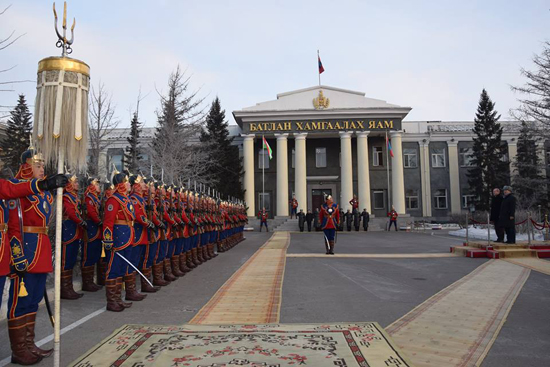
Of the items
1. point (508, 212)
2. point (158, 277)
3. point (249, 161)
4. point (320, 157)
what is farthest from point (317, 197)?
point (158, 277)

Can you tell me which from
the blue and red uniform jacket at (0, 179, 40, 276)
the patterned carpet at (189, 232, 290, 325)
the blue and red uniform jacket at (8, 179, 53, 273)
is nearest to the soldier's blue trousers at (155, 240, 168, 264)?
the patterned carpet at (189, 232, 290, 325)

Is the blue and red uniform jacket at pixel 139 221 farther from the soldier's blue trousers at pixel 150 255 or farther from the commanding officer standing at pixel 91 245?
the commanding officer standing at pixel 91 245

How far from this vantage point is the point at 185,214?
9.88 metres

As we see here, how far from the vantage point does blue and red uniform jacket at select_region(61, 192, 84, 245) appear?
7121 mm

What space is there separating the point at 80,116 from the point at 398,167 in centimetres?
3522

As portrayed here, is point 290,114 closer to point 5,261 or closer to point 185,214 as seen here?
point 185,214

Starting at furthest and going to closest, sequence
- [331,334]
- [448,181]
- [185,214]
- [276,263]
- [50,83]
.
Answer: [448,181]
[276,263]
[185,214]
[331,334]
[50,83]

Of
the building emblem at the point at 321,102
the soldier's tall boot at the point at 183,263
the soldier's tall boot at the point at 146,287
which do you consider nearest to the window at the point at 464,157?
the building emblem at the point at 321,102

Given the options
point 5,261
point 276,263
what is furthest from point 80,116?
point 276,263

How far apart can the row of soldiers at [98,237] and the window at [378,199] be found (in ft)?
93.9

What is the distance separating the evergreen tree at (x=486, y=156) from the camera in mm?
38844

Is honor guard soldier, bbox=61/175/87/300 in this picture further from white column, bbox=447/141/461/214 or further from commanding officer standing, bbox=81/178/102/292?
white column, bbox=447/141/461/214

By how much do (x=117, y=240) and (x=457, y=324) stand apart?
4997 mm

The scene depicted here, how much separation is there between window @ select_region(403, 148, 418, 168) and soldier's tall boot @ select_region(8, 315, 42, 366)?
41792 millimetres
